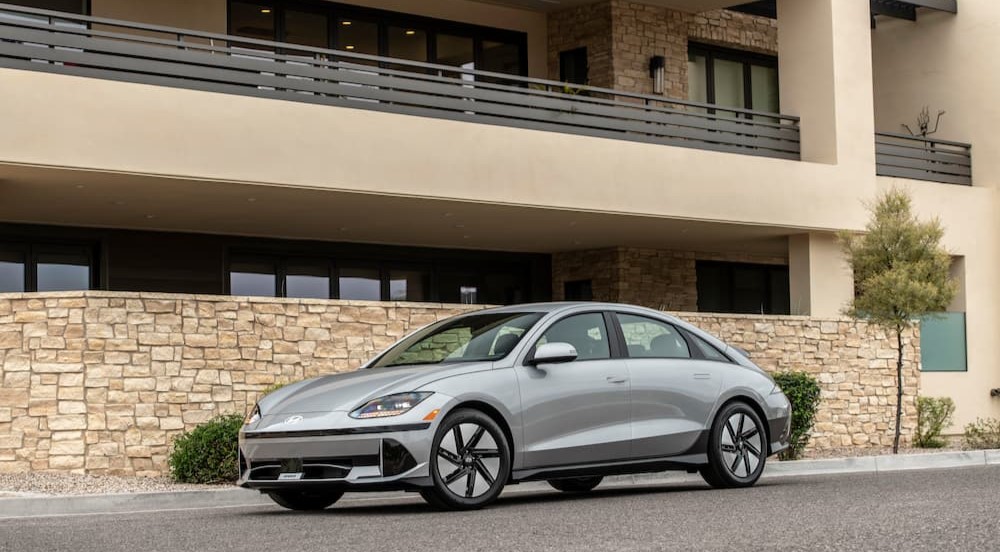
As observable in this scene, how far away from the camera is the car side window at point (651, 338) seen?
11.9 meters

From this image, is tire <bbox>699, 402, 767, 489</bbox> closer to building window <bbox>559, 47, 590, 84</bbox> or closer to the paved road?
the paved road

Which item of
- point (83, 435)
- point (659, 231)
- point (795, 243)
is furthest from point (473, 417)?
point (795, 243)

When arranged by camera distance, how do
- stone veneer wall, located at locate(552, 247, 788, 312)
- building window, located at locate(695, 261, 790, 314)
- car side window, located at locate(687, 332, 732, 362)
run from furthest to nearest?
1. building window, located at locate(695, 261, 790, 314)
2. stone veneer wall, located at locate(552, 247, 788, 312)
3. car side window, located at locate(687, 332, 732, 362)

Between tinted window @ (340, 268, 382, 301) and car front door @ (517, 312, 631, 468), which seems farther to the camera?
tinted window @ (340, 268, 382, 301)

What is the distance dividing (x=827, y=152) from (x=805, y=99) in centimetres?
103

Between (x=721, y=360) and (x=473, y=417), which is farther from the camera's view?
(x=721, y=360)

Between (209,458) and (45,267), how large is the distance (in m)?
8.03

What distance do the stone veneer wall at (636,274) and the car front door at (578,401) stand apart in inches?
535

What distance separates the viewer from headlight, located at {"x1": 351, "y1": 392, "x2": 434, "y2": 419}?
9969 mm

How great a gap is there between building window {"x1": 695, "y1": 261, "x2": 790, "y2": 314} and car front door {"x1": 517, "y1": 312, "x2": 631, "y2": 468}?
15.9m

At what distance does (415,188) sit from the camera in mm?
19422

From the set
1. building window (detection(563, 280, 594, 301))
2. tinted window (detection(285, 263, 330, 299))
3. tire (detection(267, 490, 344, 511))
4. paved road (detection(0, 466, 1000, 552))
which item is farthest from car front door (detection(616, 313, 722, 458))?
building window (detection(563, 280, 594, 301))

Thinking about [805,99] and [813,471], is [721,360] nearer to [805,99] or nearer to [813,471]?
[813,471]

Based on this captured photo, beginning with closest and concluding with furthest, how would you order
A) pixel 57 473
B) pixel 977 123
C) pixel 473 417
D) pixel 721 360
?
pixel 473 417, pixel 721 360, pixel 57 473, pixel 977 123
